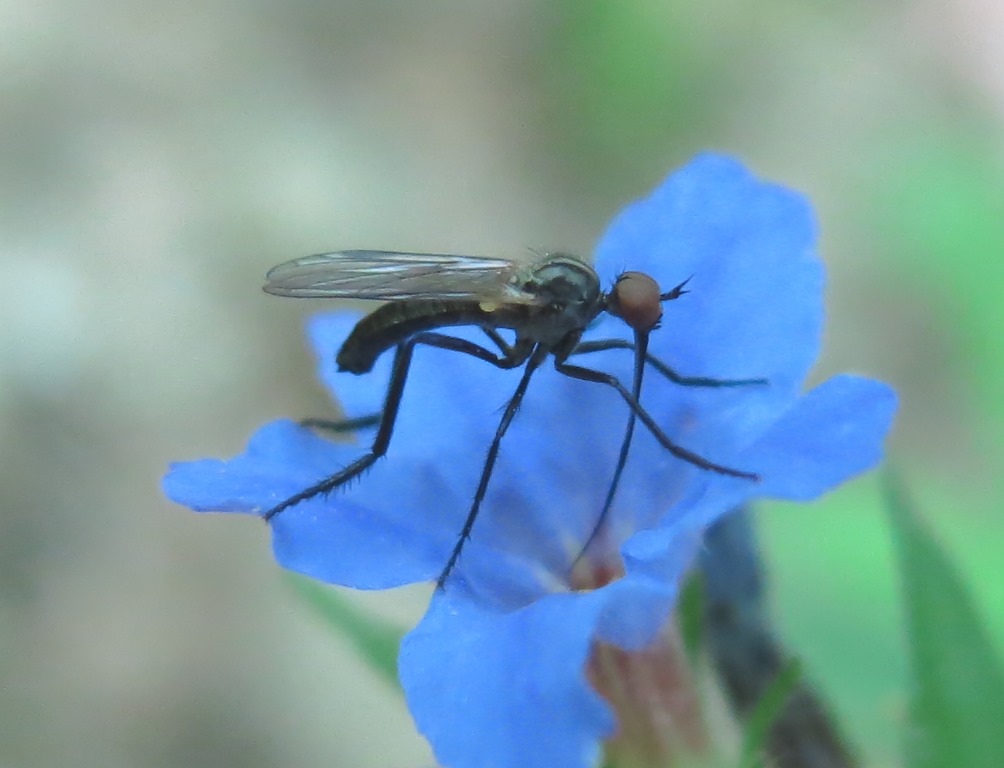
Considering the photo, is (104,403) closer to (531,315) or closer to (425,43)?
(425,43)

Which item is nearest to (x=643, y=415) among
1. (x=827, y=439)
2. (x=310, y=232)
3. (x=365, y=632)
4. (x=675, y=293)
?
Answer: (x=675, y=293)

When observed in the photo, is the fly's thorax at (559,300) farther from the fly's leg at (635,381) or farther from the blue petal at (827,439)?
the blue petal at (827,439)

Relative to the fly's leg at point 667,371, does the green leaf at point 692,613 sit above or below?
below

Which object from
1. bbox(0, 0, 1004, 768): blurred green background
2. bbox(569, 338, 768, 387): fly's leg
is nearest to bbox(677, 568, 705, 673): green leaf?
bbox(569, 338, 768, 387): fly's leg

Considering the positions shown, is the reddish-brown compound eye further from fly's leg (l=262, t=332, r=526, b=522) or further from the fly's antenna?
fly's leg (l=262, t=332, r=526, b=522)

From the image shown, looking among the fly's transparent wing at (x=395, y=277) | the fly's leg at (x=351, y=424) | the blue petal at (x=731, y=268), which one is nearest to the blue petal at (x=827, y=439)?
the blue petal at (x=731, y=268)

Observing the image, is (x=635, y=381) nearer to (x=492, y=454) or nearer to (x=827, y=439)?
(x=492, y=454)

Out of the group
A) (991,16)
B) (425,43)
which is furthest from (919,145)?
(425,43)
